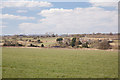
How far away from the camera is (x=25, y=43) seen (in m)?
89.9

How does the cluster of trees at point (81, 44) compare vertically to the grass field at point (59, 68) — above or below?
above

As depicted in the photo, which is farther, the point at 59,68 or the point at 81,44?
the point at 81,44

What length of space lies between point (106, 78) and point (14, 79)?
25.5ft

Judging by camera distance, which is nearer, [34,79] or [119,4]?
[34,79]

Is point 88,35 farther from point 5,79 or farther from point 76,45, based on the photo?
point 5,79

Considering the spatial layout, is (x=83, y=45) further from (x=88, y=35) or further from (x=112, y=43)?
(x=88, y=35)

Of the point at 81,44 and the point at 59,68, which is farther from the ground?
the point at 81,44

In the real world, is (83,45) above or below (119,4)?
below

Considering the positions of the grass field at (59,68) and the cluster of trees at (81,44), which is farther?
the cluster of trees at (81,44)

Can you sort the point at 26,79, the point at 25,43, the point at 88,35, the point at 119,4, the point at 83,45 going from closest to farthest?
1. the point at 26,79
2. the point at 119,4
3. the point at 83,45
4. the point at 25,43
5. the point at 88,35

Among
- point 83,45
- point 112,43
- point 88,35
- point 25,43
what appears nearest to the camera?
point 112,43

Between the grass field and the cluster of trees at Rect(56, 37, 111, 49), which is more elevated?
the cluster of trees at Rect(56, 37, 111, 49)

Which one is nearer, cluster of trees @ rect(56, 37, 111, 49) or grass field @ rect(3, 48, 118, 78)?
grass field @ rect(3, 48, 118, 78)

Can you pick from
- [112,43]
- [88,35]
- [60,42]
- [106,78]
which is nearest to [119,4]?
[106,78]
